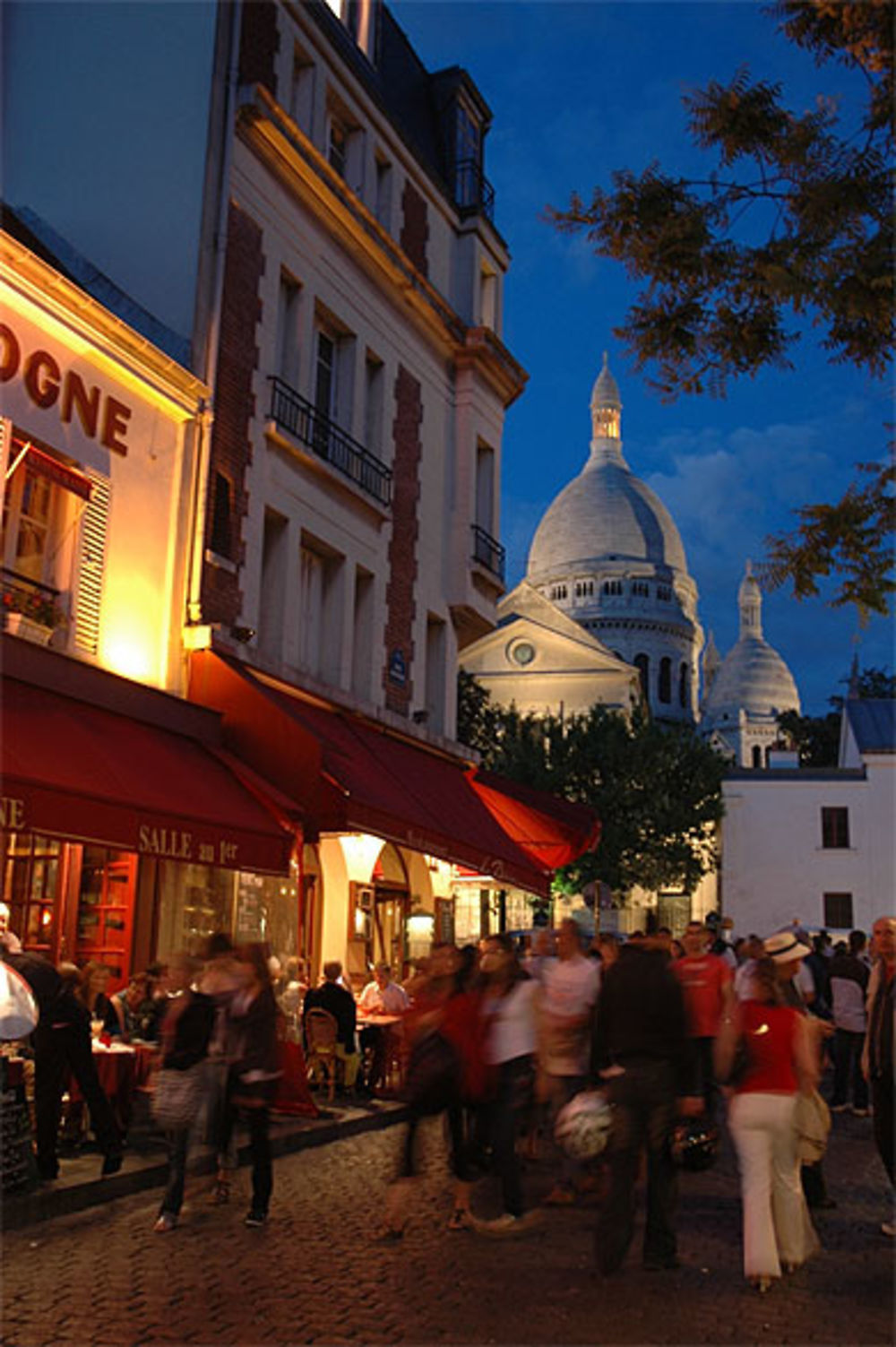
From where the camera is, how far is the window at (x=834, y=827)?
49156 millimetres

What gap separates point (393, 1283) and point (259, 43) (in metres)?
13.9

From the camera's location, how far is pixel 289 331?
16.1 metres

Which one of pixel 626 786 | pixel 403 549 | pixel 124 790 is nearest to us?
pixel 124 790

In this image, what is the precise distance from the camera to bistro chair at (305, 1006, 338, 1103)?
1254 cm

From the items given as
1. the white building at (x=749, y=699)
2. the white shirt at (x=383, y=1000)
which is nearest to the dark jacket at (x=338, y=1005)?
the white shirt at (x=383, y=1000)

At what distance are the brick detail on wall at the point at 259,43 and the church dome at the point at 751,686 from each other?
10255 cm

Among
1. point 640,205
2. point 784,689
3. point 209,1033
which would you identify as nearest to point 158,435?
point 640,205

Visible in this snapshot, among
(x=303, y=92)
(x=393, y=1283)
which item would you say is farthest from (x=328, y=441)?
(x=393, y=1283)

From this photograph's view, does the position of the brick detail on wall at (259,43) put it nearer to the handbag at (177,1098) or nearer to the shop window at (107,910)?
the shop window at (107,910)

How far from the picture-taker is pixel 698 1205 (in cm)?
855

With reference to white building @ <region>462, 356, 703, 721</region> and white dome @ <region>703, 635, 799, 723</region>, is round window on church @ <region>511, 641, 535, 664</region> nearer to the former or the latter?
white building @ <region>462, 356, 703, 721</region>

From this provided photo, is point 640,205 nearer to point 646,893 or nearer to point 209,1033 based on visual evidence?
point 209,1033

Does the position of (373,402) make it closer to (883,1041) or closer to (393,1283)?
(883,1041)

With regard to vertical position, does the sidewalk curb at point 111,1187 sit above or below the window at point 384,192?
below
